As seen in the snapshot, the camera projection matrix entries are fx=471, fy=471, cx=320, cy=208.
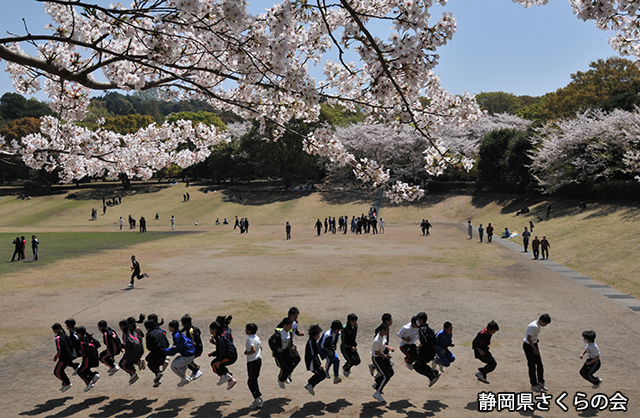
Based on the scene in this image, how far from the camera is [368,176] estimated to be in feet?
24.5

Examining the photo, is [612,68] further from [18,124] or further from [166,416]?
[18,124]

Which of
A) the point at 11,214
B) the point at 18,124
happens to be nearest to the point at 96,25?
the point at 11,214

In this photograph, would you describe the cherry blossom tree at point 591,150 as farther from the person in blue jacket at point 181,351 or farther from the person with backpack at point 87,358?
the person with backpack at point 87,358

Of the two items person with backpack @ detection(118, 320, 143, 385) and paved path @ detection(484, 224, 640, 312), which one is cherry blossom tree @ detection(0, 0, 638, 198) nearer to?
person with backpack @ detection(118, 320, 143, 385)

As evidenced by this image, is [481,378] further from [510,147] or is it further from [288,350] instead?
[510,147]

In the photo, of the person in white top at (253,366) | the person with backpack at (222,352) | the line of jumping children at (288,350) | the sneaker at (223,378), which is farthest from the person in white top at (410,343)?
the sneaker at (223,378)

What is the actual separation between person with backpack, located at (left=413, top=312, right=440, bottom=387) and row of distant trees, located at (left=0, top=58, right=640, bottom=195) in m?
27.0

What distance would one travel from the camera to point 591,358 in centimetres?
798

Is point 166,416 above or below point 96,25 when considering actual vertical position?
below

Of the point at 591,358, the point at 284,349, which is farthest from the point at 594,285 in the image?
the point at 284,349

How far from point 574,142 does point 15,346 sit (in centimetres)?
3914

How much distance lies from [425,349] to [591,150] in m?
35.4

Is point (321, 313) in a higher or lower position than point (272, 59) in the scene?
lower

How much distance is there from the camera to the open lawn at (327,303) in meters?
7.98
